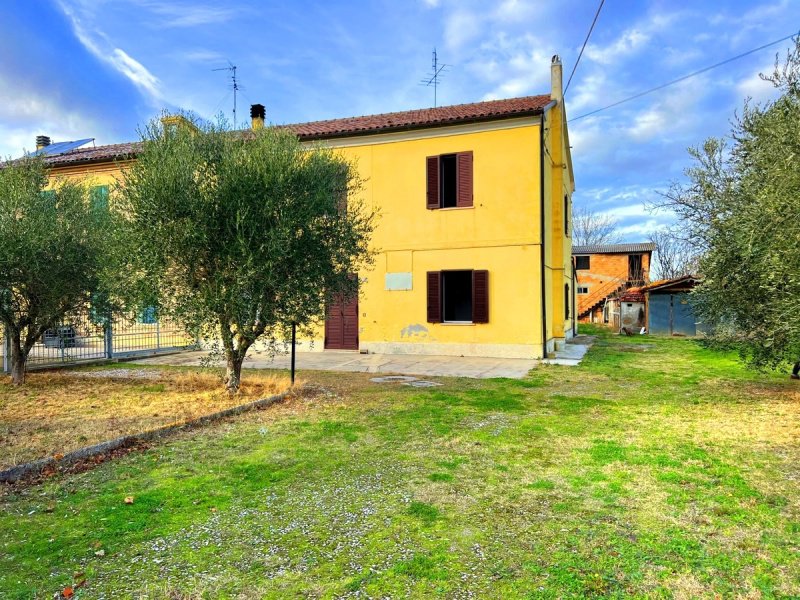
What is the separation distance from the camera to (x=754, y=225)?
508 centimetres

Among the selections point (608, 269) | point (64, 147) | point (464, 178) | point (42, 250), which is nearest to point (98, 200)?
point (42, 250)

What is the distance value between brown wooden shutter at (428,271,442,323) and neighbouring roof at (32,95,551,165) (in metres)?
4.08

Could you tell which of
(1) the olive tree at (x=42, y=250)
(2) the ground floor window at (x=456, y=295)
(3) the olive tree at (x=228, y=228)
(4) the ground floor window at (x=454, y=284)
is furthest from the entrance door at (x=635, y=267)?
(1) the olive tree at (x=42, y=250)

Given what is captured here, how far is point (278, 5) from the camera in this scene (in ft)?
31.2

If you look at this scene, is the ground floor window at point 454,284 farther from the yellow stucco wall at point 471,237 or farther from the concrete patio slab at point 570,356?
the concrete patio slab at point 570,356

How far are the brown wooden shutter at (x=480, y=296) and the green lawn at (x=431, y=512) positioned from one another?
6.68m

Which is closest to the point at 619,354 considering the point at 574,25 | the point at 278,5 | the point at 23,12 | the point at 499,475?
the point at 574,25

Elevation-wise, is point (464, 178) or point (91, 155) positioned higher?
point (91, 155)

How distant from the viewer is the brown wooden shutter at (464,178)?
1298 cm

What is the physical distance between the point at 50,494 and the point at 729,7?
1039 cm

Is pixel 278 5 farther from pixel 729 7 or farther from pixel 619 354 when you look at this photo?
pixel 619 354

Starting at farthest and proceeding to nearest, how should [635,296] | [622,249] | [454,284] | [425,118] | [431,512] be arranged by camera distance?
1. [622,249]
2. [635,296]
3. [454,284]
4. [425,118]
5. [431,512]

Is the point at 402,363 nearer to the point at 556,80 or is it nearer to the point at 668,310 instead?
the point at 556,80

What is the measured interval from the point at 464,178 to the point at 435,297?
329 cm
